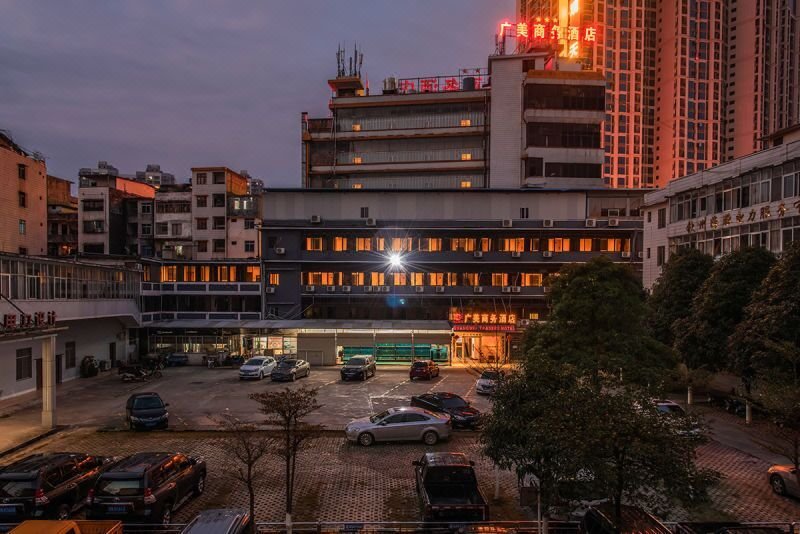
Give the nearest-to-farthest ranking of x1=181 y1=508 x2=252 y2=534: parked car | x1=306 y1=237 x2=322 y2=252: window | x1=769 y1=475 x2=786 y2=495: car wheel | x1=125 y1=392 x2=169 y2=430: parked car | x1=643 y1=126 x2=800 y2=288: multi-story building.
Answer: x1=181 y1=508 x2=252 y2=534: parked car
x1=769 y1=475 x2=786 y2=495: car wheel
x1=125 y1=392 x2=169 y2=430: parked car
x1=643 y1=126 x2=800 y2=288: multi-story building
x1=306 y1=237 x2=322 y2=252: window

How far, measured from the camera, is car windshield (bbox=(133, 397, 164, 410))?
24.0 m

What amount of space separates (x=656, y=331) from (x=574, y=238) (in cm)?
1682

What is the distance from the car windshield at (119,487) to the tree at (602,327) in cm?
1735

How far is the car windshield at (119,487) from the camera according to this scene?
43.4ft

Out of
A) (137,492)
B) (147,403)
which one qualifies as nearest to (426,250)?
(147,403)

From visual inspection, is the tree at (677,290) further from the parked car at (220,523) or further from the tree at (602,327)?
the parked car at (220,523)

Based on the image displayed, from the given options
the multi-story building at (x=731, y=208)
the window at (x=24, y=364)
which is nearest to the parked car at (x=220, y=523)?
the window at (x=24, y=364)

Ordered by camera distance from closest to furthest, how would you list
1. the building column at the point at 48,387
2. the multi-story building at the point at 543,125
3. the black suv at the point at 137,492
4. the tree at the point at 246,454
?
the tree at the point at 246,454, the black suv at the point at 137,492, the building column at the point at 48,387, the multi-story building at the point at 543,125

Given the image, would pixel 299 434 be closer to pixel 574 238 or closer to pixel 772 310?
pixel 772 310

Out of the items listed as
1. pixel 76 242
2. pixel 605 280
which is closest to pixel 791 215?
pixel 605 280

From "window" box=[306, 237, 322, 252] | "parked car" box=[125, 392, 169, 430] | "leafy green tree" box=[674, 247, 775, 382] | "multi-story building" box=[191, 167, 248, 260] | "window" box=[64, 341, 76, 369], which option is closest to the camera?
"parked car" box=[125, 392, 169, 430]

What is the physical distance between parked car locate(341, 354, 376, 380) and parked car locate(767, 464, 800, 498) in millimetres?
24869

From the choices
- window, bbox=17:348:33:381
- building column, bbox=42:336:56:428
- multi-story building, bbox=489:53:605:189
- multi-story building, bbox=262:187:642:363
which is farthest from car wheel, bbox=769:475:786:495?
multi-story building, bbox=489:53:605:189

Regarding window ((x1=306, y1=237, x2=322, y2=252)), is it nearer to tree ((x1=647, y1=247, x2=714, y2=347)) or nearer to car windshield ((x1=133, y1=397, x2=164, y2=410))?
car windshield ((x1=133, y1=397, x2=164, y2=410))
